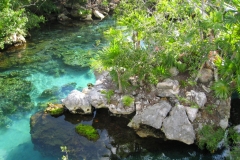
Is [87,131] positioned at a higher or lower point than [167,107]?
lower

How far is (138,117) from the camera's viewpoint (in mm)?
12977

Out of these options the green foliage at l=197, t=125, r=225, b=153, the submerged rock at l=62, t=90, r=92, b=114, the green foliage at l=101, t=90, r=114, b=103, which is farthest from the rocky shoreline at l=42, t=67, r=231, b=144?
the green foliage at l=197, t=125, r=225, b=153

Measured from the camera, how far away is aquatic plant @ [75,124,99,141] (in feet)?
41.7

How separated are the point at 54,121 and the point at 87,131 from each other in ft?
7.56

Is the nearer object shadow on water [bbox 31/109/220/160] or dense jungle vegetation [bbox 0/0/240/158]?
shadow on water [bbox 31/109/220/160]

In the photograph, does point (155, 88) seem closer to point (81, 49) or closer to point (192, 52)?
point (192, 52)

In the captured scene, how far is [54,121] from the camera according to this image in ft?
45.9

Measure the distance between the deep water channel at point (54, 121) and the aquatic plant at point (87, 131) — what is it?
0.78ft

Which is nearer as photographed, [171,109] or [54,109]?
[171,109]

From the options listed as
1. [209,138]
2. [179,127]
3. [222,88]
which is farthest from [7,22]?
[209,138]

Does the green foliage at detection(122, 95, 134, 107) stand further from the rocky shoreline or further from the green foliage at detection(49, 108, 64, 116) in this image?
the green foliage at detection(49, 108, 64, 116)

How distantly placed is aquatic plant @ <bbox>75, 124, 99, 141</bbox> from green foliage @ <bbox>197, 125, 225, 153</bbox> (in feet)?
17.3

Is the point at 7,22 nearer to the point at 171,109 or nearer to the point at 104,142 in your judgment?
the point at 104,142

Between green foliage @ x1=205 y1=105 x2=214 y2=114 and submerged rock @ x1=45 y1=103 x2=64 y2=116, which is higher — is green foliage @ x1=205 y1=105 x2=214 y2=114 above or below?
above
